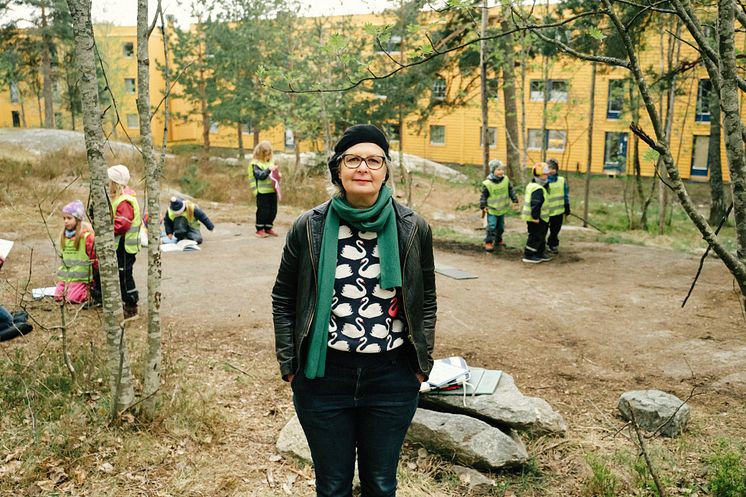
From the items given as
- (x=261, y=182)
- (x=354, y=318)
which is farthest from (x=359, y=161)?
(x=261, y=182)

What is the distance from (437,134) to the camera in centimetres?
4144

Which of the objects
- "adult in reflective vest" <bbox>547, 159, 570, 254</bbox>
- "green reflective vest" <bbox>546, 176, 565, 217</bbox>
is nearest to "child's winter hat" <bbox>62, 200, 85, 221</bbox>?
"adult in reflective vest" <bbox>547, 159, 570, 254</bbox>

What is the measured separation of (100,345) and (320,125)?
15911 mm

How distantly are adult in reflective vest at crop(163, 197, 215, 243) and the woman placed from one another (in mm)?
9165

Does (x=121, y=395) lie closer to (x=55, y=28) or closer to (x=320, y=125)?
(x=320, y=125)

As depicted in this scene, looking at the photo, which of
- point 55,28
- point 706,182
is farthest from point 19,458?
point 706,182

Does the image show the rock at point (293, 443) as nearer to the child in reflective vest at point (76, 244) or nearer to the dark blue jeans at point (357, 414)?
the dark blue jeans at point (357, 414)

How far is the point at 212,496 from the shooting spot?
12.7 ft

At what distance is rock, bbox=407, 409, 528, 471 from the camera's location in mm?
4457

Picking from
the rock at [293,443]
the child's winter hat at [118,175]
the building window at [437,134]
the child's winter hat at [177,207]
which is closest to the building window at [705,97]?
the child's winter hat at [177,207]

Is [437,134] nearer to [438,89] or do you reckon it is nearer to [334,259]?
[438,89]

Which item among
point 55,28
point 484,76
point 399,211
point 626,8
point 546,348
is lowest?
point 546,348

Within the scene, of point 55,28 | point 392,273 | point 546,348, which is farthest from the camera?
point 55,28

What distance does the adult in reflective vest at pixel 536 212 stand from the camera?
11109mm
